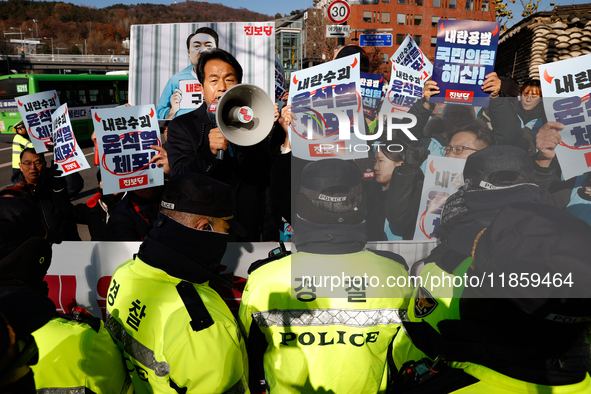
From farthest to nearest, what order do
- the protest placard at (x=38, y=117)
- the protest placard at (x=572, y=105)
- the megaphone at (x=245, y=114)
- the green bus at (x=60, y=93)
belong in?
the green bus at (x=60, y=93) → the protest placard at (x=38, y=117) → the protest placard at (x=572, y=105) → the megaphone at (x=245, y=114)

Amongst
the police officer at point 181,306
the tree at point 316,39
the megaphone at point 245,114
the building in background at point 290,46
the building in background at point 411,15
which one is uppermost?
the building in background at point 411,15

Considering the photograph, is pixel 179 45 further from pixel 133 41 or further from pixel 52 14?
pixel 52 14

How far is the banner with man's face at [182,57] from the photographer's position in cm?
439

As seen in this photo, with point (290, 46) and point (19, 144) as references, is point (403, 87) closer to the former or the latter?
point (19, 144)

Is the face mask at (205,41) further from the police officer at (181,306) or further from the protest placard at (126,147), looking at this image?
the police officer at (181,306)

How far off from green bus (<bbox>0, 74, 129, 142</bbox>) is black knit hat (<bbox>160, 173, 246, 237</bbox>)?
15.0 meters

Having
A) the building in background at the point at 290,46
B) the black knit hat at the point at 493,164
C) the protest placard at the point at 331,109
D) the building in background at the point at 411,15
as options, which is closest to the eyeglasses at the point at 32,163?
the protest placard at the point at 331,109

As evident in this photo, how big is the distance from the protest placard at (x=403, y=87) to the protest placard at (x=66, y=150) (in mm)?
2946

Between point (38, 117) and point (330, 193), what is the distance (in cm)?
456

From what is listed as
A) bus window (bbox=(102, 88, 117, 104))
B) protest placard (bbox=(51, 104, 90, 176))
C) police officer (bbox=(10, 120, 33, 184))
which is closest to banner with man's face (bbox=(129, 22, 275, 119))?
protest placard (bbox=(51, 104, 90, 176))

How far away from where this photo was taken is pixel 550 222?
101 centimetres

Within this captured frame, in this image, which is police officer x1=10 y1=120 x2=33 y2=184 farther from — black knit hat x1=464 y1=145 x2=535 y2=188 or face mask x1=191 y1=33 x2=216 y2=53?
black knit hat x1=464 y1=145 x2=535 y2=188

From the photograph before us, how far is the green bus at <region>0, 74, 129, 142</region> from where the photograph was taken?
14992mm

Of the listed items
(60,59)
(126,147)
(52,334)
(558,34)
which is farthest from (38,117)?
(60,59)
